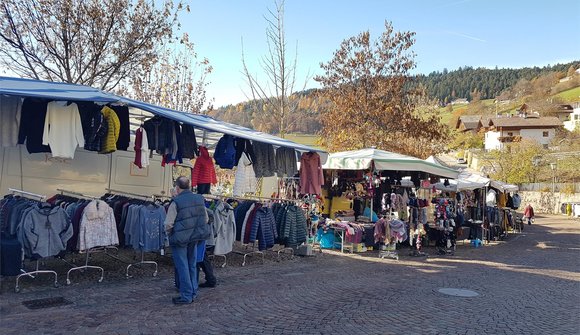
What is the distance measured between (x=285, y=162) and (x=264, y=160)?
2.26 feet

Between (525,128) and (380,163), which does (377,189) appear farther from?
(525,128)

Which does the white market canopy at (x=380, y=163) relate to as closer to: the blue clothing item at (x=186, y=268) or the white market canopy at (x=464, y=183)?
the white market canopy at (x=464, y=183)

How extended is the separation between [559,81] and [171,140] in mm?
116876

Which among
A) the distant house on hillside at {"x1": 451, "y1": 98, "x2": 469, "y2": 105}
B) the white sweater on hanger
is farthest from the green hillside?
the white sweater on hanger

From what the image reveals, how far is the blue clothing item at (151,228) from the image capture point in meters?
7.73

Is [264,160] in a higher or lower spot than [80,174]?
higher

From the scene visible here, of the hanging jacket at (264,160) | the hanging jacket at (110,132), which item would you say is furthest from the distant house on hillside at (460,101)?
the hanging jacket at (110,132)

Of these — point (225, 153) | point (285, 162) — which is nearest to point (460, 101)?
point (285, 162)

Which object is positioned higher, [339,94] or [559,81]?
[559,81]

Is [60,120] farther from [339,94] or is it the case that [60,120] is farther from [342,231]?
[339,94]

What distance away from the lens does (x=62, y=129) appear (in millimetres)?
7195

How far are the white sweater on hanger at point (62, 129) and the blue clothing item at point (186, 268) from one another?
253 cm

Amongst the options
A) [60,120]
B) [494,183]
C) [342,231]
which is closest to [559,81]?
[494,183]

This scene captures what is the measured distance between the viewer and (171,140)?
28.5 feet
